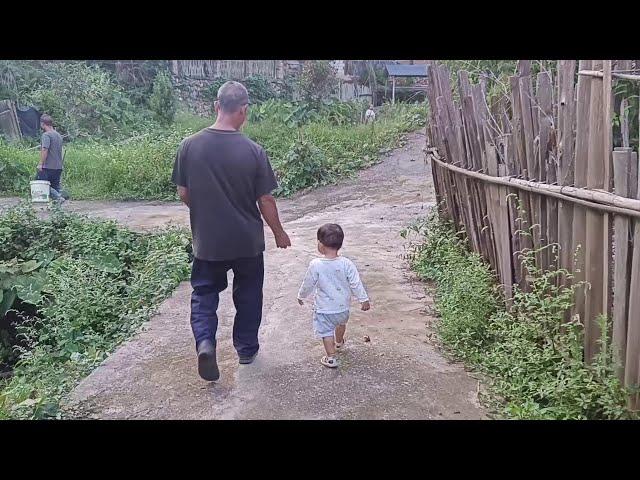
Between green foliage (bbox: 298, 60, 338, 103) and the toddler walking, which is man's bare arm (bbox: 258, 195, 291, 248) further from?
green foliage (bbox: 298, 60, 338, 103)

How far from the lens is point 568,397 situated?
2.94m

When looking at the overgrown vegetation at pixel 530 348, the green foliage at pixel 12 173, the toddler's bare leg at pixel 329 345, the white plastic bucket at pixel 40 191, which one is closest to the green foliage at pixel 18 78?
the green foliage at pixel 12 173

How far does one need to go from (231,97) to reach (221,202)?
0.58 meters

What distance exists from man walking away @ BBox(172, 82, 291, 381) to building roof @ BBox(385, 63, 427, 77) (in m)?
16.3

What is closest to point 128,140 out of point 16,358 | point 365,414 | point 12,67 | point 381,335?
point 12,67

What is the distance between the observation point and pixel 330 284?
3.73 metres

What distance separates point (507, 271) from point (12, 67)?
17.3m

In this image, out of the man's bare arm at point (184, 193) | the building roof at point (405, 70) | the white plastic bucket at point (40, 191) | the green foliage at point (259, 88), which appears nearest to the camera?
the man's bare arm at point (184, 193)

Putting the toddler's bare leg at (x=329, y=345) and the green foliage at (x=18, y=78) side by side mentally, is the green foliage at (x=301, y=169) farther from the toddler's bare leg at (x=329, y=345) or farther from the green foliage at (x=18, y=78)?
the green foliage at (x=18, y=78)

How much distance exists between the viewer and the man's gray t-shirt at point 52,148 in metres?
9.73

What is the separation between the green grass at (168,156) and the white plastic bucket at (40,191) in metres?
1.85

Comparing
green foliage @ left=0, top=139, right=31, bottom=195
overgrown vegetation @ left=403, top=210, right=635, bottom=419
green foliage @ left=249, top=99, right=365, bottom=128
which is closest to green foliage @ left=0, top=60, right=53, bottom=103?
green foliage @ left=0, top=139, right=31, bottom=195

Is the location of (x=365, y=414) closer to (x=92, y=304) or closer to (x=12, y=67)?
(x=92, y=304)

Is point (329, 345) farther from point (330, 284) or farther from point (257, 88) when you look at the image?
point (257, 88)
